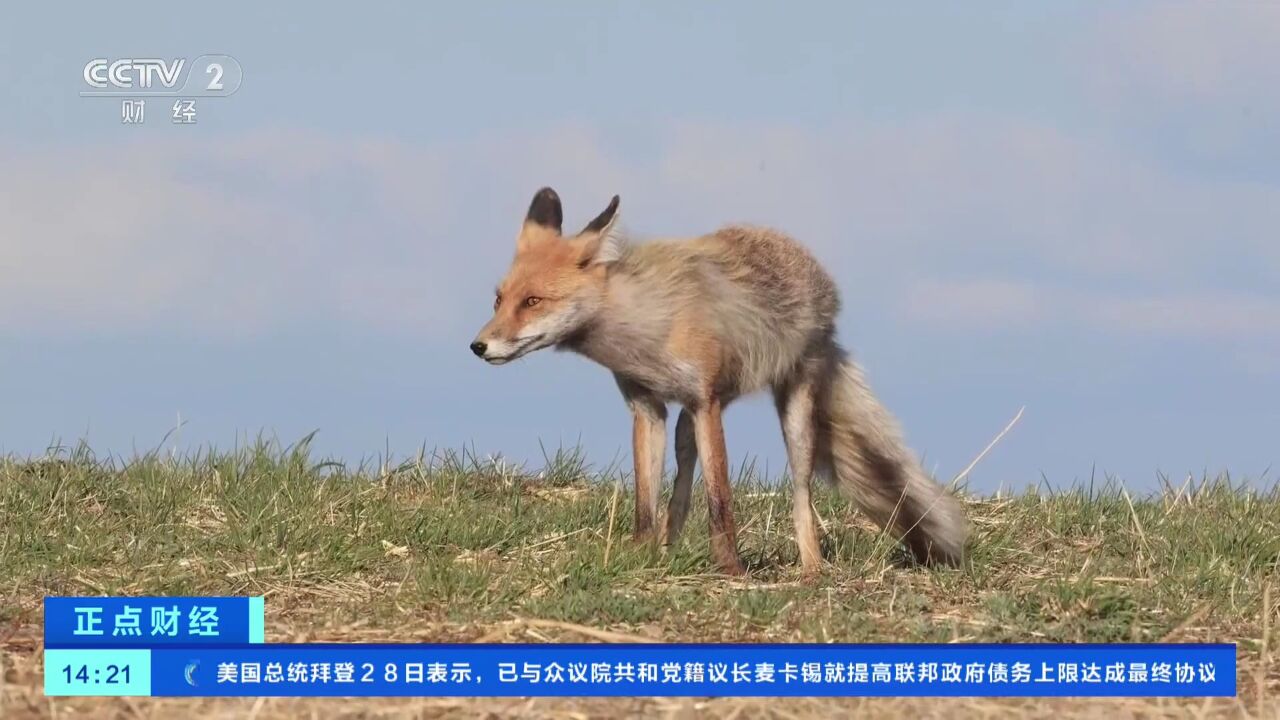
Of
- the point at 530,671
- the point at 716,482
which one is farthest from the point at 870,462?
the point at 530,671

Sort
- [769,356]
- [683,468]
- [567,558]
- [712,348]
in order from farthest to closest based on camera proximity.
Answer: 1. [769,356]
2. [683,468]
3. [712,348]
4. [567,558]

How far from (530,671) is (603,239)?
3.09 meters

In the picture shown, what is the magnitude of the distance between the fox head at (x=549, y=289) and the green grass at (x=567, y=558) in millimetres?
1122

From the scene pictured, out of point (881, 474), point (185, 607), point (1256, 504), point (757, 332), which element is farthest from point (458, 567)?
point (1256, 504)

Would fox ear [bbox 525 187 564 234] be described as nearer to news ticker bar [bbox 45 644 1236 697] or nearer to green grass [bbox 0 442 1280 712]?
green grass [bbox 0 442 1280 712]

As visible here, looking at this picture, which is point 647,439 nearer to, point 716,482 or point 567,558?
point 716,482

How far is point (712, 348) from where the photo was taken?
7742 millimetres

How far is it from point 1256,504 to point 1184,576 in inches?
107

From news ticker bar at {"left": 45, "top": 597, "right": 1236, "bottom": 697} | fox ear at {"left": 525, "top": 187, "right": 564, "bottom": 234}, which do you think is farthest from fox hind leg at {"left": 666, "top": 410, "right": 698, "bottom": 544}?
news ticker bar at {"left": 45, "top": 597, "right": 1236, "bottom": 697}

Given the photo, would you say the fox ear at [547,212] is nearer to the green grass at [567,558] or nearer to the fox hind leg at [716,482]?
the fox hind leg at [716,482]

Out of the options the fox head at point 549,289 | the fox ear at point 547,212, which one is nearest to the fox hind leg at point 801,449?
the fox head at point 549,289

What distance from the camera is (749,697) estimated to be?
5.18m

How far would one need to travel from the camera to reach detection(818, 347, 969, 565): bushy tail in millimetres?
8789

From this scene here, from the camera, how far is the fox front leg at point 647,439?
796 centimetres
